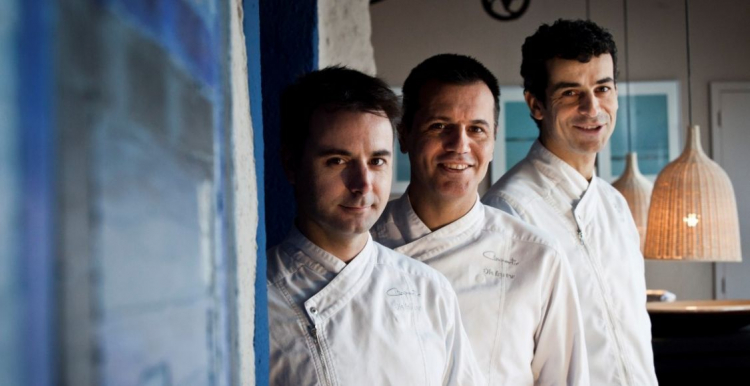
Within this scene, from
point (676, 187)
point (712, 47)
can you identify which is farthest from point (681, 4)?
point (676, 187)

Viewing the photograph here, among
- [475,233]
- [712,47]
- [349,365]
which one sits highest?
[712,47]

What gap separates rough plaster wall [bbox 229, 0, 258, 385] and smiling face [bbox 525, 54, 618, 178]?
1126 mm

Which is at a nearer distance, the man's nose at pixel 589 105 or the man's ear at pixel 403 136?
the man's ear at pixel 403 136

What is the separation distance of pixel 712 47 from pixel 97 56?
5388 millimetres

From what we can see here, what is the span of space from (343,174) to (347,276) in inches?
6.2

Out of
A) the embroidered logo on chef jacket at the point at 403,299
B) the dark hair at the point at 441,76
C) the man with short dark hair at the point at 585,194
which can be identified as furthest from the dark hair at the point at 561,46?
the embroidered logo on chef jacket at the point at 403,299

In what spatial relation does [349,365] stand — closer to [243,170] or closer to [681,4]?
[243,170]

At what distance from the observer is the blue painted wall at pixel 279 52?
1.66 metres

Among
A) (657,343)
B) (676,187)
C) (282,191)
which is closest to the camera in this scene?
(282,191)

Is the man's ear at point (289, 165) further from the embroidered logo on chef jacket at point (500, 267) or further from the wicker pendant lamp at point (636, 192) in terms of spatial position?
the wicker pendant lamp at point (636, 192)

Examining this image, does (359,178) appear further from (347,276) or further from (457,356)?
(457,356)

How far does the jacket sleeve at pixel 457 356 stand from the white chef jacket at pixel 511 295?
169 millimetres

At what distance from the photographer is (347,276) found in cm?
123

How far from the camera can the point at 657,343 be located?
3082 millimetres
